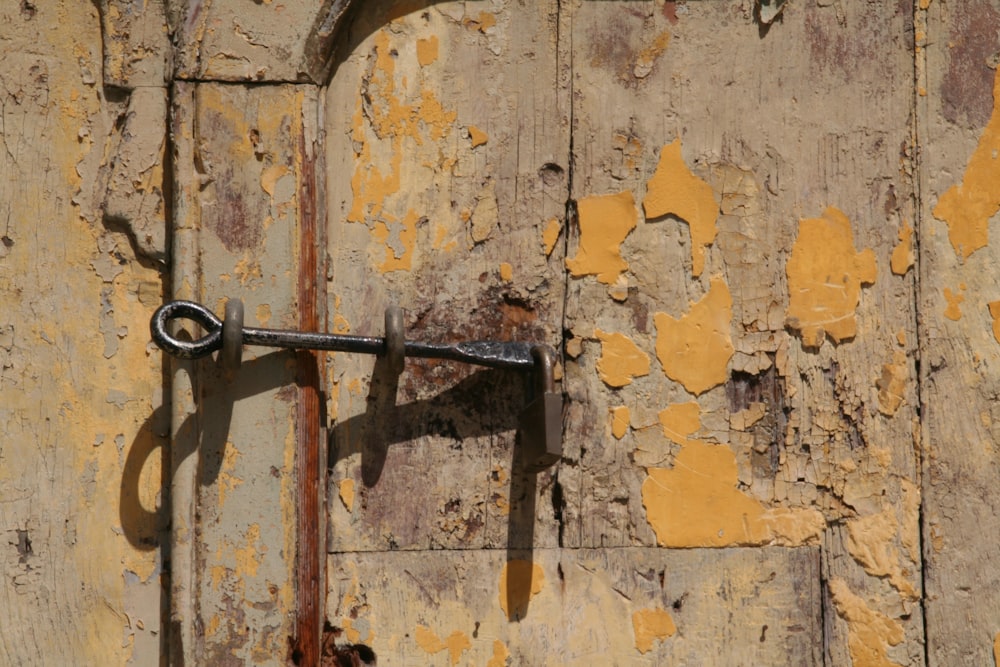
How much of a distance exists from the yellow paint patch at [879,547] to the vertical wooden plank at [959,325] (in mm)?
41

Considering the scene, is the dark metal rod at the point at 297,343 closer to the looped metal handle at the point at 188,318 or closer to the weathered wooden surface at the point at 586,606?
the looped metal handle at the point at 188,318

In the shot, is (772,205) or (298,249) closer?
(298,249)

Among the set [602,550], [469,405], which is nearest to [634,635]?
[602,550]

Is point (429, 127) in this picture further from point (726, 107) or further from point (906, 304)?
point (906, 304)

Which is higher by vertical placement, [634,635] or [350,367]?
[350,367]

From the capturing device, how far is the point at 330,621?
131cm

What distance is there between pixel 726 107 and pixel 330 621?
2.83 ft

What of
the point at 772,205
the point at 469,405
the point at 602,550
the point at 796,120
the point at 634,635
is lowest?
the point at 634,635

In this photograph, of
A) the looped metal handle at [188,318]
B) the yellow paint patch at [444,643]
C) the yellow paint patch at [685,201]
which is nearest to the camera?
the looped metal handle at [188,318]

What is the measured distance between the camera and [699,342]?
141 centimetres

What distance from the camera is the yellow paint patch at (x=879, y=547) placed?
4.58 ft

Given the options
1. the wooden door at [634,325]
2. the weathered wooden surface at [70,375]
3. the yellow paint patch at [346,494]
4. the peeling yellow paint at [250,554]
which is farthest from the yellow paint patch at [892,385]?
the weathered wooden surface at [70,375]

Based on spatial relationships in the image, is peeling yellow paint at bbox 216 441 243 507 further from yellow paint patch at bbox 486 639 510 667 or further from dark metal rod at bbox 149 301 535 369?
yellow paint patch at bbox 486 639 510 667

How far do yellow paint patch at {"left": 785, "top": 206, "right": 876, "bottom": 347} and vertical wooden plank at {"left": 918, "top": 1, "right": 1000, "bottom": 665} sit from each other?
0.33 feet
